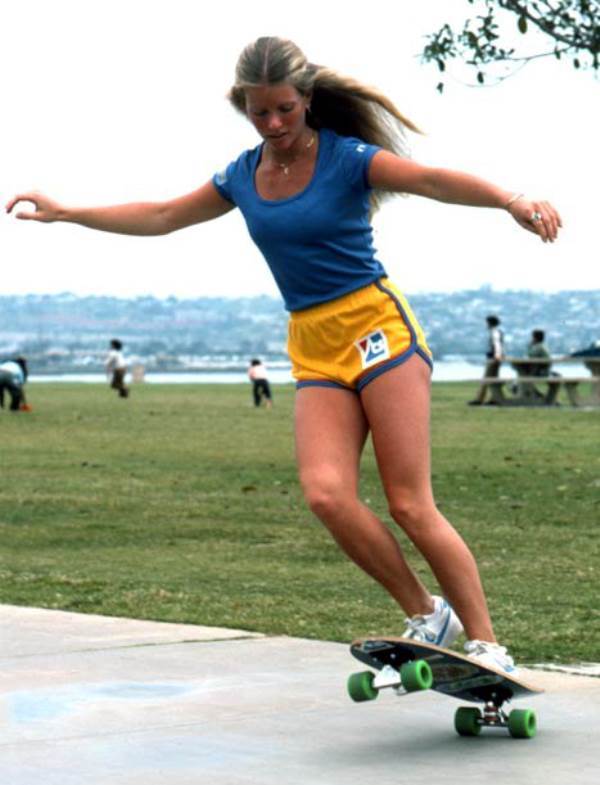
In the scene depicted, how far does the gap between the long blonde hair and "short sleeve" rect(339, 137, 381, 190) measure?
0.12 m

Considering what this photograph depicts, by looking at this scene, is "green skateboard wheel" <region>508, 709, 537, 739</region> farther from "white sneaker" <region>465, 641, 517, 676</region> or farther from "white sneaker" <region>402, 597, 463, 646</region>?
"white sneaker" <region>402, 597, 463, 646</region>

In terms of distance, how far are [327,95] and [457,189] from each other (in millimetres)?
738

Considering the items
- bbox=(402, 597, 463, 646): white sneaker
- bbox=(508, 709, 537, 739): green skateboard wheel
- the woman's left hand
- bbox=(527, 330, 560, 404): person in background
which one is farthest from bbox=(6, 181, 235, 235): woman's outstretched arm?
bbox=(527, 330, 560, 404): person in background

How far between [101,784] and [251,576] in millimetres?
5292

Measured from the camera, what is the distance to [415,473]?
6230mm

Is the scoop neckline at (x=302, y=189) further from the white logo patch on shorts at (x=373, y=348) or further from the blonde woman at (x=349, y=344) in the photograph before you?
the white logo patch on shorts at (x=373, y=348)

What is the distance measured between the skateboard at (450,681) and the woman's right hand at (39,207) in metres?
1.93

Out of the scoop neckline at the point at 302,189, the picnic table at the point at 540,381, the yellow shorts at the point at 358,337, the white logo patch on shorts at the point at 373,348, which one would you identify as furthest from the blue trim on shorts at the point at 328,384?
the picnic table at the point at 540,381

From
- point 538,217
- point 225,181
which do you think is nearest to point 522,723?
point 538,217

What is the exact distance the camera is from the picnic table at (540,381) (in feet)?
129

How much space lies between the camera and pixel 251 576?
1066 cm

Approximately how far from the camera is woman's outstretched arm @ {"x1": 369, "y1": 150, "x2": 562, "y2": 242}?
5711mm

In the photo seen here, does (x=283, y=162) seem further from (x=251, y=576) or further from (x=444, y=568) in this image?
(x=251, y=576)

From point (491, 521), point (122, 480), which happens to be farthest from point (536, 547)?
point (122, 480)
